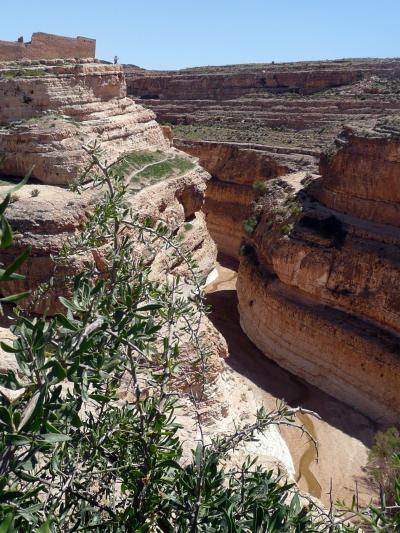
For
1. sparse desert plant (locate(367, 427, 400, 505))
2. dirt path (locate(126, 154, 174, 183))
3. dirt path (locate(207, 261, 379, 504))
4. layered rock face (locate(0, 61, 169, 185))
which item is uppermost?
layered rock face (locate(0, 61, 169, 185))

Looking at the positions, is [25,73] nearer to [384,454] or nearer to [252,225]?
[252,225]

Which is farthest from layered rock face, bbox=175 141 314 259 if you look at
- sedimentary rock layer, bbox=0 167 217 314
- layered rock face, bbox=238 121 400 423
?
sedimentary rock layer, bbox=0 167 217 314

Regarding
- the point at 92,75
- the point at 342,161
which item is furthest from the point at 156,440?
the point at 92,75

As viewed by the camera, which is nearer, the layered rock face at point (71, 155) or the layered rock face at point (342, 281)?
the layered rock face at point (71, 155)

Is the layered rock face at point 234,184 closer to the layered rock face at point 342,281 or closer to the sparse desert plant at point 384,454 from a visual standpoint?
the layered rock face at point 342,281

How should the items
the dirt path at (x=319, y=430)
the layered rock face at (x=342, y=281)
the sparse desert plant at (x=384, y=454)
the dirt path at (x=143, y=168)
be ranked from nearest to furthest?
1. the sparse desert plant at (x=384, y=454)
2. the dirt path at (x=319, y=430)
3. the layered rock face at (x=342, y=281)
4. the dirt path at (x=143, y=168)

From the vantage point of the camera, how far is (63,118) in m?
15.3

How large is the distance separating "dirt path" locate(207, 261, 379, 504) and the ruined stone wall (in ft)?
41.2

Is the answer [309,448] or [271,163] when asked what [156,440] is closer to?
[309,448]

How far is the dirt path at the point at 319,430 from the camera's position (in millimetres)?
11641

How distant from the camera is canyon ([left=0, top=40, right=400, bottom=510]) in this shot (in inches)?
463

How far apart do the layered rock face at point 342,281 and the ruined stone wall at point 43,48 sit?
35.2 feet

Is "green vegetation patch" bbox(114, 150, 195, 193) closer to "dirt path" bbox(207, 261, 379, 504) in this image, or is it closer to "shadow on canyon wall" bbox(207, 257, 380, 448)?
"shadow on canyon wall" bbox(207, 257, 380, 448)

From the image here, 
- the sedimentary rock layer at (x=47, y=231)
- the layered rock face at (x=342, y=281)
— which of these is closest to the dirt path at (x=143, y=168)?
the sedimentary rock layer at (x=47, y=231)
